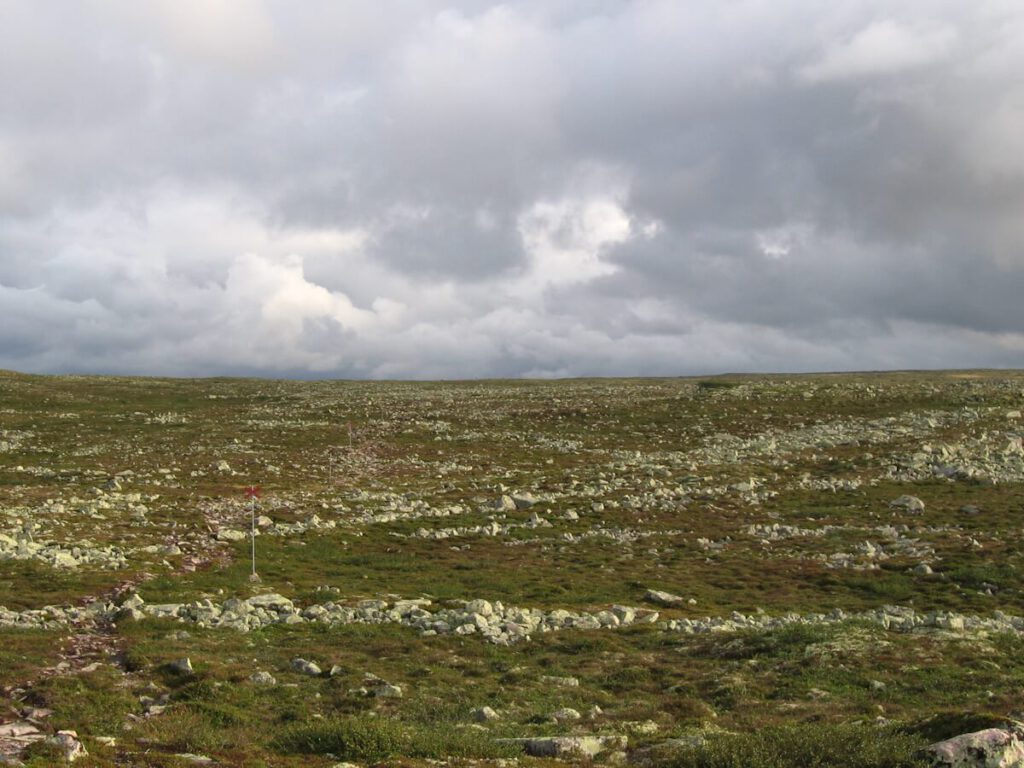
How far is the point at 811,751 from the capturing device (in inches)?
414

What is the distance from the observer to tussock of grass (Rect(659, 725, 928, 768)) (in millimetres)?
9953

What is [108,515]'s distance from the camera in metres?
34.7

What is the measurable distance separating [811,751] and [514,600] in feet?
45.6

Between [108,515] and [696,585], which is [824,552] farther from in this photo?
[108,515]

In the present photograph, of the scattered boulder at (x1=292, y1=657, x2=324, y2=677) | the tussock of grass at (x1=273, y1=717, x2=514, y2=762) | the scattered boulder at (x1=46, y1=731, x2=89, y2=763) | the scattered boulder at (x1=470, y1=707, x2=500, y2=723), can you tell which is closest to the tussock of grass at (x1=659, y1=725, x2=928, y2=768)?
the tussock of grass at (x1=273, y1=717, x2=514, y2=762)

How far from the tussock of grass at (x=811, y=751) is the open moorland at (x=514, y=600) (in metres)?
0.06

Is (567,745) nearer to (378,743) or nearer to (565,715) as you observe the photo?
(565,715)

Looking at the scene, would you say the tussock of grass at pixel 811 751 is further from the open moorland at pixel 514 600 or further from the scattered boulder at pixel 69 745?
the scattered boulder at pixel 69 745

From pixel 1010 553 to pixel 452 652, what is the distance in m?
22.0

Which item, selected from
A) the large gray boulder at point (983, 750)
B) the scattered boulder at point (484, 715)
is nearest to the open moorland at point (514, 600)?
the scattered boulder at point (484, 715)

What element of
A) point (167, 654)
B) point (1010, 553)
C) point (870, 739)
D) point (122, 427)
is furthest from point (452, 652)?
point (122, 427)

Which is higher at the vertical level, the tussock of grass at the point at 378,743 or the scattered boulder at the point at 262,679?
the tussock of grass at the point at 378,743

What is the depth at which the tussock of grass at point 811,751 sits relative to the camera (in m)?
9.95

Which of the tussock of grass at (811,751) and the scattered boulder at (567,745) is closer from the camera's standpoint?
the tussock of grass at (811,751)
